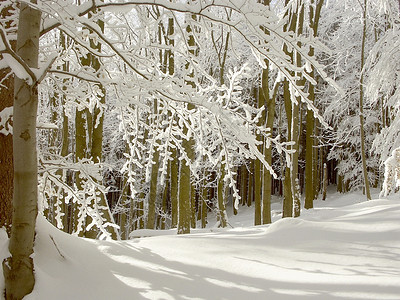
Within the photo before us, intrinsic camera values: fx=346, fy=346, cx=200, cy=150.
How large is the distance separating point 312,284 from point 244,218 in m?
19.9

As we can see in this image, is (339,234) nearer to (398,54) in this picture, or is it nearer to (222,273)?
(222,273)

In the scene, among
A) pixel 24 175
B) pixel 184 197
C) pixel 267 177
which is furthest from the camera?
pixel 267 177

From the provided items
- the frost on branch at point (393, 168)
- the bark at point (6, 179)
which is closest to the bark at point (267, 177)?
the frost on branch at point (393, 168)

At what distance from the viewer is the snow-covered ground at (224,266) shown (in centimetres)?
248

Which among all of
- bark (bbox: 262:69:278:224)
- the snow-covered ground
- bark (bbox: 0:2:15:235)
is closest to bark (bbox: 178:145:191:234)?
bark (bbox: 262:69:278:224)

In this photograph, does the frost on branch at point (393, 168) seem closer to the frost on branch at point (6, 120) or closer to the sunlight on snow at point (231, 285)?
the sunlight on snow at point (231, 285)

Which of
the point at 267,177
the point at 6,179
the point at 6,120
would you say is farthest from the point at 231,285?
the point at 267,177

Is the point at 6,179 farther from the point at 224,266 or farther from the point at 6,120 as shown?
the point at 224,266

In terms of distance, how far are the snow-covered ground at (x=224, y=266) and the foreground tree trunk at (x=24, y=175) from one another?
0.12 m

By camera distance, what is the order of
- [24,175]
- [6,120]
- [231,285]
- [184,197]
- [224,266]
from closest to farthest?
[24,175], [231,285], [6,120], [224,266], [184,197]

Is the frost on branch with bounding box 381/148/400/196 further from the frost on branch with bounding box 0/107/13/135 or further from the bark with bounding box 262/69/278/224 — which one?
the frost on branch with bounding box 0/107/13/135

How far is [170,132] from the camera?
3.78 meters

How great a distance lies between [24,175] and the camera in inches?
97.2

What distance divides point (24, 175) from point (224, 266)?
5.96 feet
